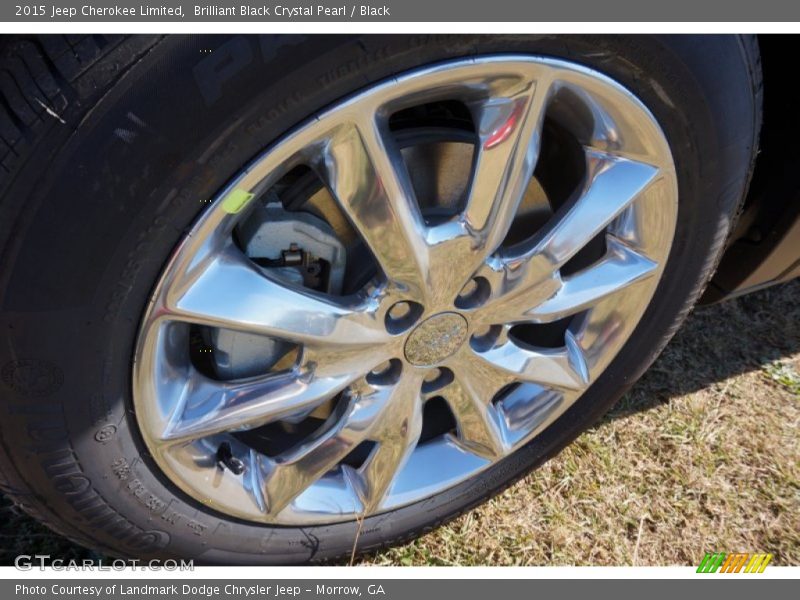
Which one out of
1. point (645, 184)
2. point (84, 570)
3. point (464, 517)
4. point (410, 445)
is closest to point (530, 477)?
point (464, 517)

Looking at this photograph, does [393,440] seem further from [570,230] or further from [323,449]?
[570,230]

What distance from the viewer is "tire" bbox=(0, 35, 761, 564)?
99 cm

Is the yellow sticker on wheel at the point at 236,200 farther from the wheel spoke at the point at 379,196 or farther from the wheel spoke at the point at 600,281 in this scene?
the wheel spoke at the point at 600,281

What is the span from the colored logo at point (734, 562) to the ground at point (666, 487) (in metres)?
0.02

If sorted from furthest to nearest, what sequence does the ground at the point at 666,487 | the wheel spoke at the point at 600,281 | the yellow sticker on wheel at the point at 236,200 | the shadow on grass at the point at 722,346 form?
1. the shadow on grass at the point at 722,346
2. the ground at the point at 666,487
3. the wheel spoke at the point at 600,281
4. the yellow sticker on wheel at the point at 236,200

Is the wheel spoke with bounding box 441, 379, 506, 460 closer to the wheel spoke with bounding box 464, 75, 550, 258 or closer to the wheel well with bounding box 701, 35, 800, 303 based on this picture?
the wheel spoke with bounding box 464, 75, 550, 258

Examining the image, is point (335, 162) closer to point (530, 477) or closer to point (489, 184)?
point (489, 184)

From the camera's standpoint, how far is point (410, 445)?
1601mm

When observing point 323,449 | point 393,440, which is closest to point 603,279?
point 393,440

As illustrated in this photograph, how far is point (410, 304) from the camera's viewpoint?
1368 mm

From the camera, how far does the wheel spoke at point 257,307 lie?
1.17 meters

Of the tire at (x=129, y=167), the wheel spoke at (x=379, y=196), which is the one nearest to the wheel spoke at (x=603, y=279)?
the tire at (x=129, y=167)

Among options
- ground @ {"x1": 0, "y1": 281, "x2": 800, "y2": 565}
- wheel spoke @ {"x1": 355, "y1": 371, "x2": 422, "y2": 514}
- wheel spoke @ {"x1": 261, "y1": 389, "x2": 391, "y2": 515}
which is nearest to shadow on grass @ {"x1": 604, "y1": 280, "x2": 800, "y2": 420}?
ground @ {"x1": 0, "y1": 281, "x2": 800, "y2": 565}

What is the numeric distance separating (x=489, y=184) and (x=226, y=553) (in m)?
0.89
